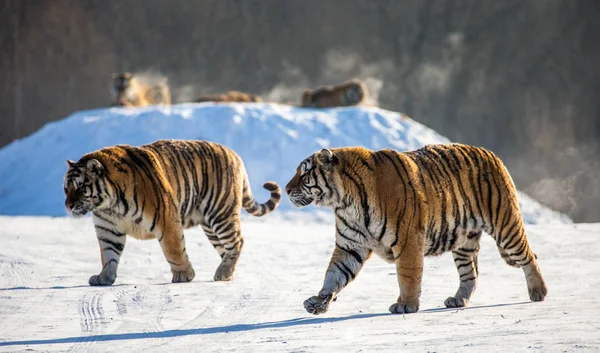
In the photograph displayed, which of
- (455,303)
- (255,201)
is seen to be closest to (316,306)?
(455,303)

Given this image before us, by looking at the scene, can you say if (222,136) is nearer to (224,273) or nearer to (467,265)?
(224,273)

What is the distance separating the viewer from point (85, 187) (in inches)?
336

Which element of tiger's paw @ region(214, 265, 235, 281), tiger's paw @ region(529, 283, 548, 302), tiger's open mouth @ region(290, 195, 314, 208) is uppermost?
tiger's open mouth @ region(290, 195, 314, 208)

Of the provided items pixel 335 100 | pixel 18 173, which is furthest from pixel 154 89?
pixel 18 173

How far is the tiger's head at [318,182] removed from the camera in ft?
23.5

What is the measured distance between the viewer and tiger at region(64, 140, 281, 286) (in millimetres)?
8578

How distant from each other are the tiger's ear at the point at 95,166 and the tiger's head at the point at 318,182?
7.00 ft

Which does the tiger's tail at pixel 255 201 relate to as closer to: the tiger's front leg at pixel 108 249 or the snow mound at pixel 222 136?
the tiger's front leg at pixel 108 249

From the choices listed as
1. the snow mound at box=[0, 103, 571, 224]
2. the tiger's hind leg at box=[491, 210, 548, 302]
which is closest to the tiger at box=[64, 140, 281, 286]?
the tiger's hind leg at box=[491, 210, 548, 302]

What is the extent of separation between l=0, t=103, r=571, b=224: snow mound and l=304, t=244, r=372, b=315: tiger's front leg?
13.1m

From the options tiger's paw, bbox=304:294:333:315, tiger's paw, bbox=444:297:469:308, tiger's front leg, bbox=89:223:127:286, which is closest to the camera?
tiger's paw, bbox=304:294:333:315

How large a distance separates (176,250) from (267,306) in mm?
1502

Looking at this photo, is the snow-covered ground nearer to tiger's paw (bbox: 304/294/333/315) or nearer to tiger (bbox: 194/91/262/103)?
tiger's paw (bbox: 304/294/333/315)

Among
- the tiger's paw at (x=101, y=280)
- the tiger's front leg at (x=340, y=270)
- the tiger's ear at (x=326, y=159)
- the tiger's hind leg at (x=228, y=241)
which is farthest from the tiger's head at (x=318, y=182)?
the tiger's paw at (x=101, y=280)
